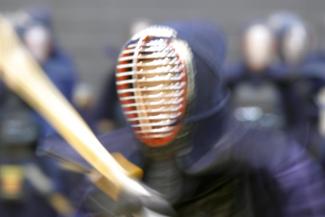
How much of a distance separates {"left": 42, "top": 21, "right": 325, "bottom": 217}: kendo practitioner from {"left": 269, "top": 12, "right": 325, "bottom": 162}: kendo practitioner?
2.99 metres

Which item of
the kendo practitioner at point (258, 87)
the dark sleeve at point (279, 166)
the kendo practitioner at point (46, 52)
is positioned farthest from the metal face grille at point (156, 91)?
the kendo practitioner at point (258, 87)

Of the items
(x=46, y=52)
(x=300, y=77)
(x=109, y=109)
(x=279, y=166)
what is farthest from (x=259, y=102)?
(x=279, y=166)

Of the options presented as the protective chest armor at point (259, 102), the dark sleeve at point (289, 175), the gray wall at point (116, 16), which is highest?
the dark sleeve at point (289, 175)

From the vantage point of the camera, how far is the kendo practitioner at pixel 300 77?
626 cm

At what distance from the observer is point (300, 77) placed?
666 cm

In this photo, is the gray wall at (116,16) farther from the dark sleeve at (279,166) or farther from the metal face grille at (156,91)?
the dark sleeve at (279,166)

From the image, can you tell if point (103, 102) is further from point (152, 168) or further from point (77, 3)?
point (152, 168)

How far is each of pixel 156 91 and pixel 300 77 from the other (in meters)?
3.99

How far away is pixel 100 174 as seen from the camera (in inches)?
106

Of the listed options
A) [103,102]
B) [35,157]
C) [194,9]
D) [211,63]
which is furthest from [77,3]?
[211,63]

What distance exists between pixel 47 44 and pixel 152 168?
12.5 feet

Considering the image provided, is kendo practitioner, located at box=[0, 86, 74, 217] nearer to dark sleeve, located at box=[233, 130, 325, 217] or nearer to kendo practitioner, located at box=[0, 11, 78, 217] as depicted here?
kendo practitioner, located at box=[0, 11, 78, 217]

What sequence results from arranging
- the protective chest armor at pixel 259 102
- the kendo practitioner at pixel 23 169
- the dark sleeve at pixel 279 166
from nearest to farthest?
the dark sleeve at pixel 279 166
the kendo practitioner at pixel 23 169
the protective chest armor at pixel 259 102

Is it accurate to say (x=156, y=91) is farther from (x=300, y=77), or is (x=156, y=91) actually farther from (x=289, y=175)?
(x=300, y=77)
